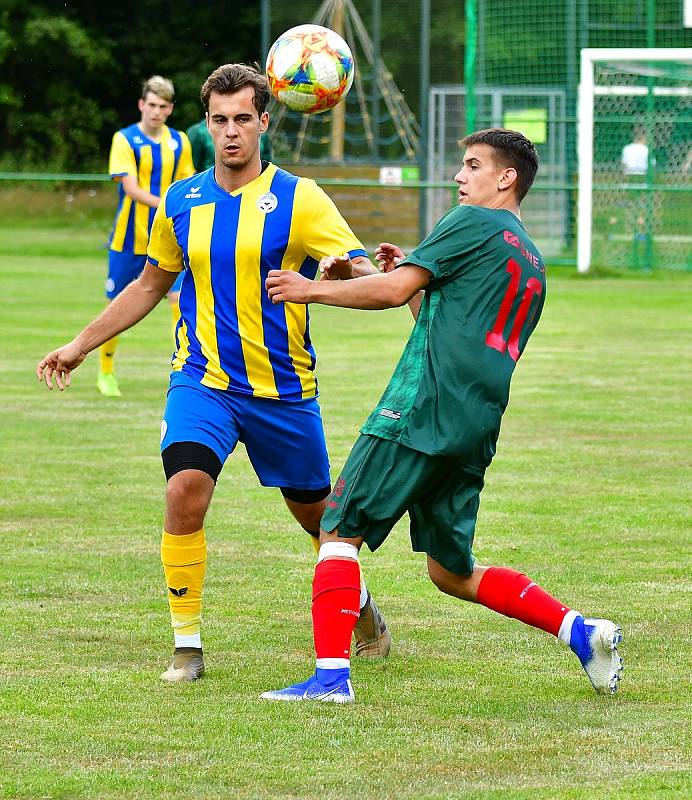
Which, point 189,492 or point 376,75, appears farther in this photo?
point 376,75

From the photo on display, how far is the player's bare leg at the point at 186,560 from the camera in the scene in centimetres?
511

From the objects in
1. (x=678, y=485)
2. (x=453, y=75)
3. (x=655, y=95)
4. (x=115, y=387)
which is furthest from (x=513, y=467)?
(x=453, y=75)

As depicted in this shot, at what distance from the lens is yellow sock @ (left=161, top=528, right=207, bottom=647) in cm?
520

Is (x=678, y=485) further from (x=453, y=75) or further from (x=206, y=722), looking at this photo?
(x=453, y=75)

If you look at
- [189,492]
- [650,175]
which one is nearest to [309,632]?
[189,492]

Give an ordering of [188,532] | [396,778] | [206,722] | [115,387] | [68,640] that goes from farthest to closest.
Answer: [115,387], [68,640], [188,532], [206,722], [396,778]

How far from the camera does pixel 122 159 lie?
12547mm

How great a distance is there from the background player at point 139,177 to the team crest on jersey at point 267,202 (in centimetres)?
669

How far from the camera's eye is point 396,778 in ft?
13.5

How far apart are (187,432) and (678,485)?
14.2ft

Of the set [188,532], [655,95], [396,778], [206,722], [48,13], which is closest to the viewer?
[396,778]

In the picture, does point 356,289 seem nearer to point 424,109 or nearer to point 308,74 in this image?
point 308,74

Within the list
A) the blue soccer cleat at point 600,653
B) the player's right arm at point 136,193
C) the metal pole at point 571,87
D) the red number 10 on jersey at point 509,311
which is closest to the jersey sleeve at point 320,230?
the red number 10 on jersey at point 509,311

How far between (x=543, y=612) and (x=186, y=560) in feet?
3.85
